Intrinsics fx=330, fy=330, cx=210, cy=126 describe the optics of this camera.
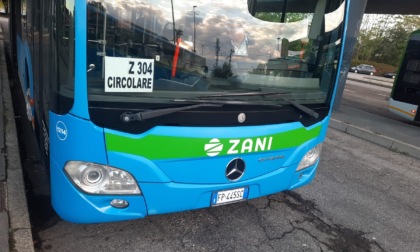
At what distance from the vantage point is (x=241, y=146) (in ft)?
8.80

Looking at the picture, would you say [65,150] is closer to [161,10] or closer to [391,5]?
[161,10]

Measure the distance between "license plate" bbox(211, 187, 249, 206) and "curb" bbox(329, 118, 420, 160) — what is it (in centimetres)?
527

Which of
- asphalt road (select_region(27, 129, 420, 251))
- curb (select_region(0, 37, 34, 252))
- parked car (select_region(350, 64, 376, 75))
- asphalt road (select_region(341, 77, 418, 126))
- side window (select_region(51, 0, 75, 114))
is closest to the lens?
side window (select_region(51, 0, 75, 114))

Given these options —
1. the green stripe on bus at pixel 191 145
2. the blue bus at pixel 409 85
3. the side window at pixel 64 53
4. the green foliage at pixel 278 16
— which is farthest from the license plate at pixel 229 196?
the blue bus at pixel 409 85

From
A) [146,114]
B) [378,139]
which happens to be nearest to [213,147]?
[146,114]

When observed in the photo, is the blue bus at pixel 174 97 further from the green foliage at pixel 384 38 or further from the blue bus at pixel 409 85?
the green foliage at pixel 384 38

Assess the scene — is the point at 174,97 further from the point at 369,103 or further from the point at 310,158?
the point at 369,103

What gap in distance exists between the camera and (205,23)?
8.11 ft

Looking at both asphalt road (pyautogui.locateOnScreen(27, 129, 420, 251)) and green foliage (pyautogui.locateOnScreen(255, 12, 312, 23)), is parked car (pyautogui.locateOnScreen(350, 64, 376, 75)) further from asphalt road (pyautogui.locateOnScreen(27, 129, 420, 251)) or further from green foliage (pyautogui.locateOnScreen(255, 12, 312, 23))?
green foliage (pyautogui.locateOnScreen(255, 12, 312, 23))

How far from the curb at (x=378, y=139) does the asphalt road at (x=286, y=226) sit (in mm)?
1971

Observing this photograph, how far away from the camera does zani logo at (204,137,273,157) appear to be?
2.56 meters

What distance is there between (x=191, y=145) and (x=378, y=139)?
20.3 feet

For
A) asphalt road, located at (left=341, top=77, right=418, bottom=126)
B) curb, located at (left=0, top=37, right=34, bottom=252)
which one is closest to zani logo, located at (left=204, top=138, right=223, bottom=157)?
curb, located at (left=0, top=37, right=34, bottom=252)

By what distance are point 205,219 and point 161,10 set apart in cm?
207
